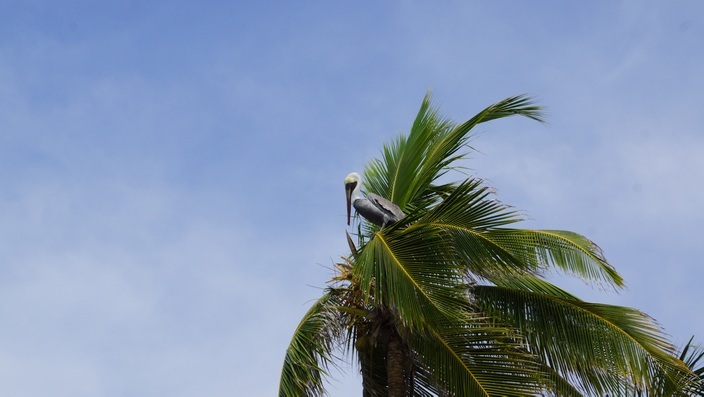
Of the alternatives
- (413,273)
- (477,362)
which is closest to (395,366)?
(477,362)

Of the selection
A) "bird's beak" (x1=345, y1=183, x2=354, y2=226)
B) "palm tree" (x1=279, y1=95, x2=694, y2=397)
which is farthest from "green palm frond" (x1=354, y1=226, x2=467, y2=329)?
"bird's beak" (x1=345, y1=183, x2=354, y2=226)

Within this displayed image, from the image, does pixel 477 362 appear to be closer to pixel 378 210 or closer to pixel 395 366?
pixel 395 366

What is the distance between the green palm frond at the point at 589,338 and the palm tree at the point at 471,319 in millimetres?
13

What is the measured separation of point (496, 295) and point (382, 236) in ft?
6.95

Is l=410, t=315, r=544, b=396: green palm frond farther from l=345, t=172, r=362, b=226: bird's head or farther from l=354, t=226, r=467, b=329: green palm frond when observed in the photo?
l=345, t=172, r=362, b=226: bird's head

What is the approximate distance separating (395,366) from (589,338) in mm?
2274

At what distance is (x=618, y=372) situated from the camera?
1145 cm

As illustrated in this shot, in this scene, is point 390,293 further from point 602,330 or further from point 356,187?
point 356,187

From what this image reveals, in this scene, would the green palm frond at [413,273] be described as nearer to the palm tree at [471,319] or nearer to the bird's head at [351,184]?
the palm tree at [471,319]

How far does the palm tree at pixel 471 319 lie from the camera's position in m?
10.6

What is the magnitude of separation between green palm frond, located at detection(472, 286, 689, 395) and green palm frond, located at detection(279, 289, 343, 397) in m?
1.79

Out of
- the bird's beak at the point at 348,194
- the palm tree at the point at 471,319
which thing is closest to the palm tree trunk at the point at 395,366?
the palm tree at the point at 471,319

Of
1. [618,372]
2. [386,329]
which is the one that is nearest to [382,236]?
[386,329]

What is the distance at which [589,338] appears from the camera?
38.3 ft
